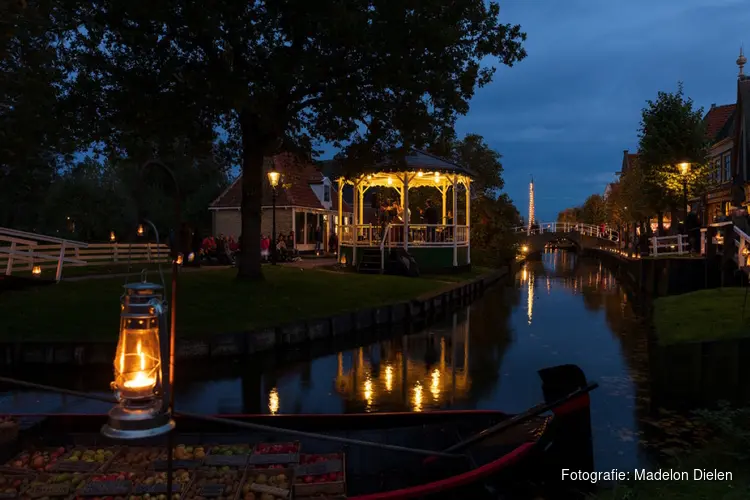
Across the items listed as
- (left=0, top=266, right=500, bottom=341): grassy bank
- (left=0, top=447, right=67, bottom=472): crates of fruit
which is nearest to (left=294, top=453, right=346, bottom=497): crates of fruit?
(left=0, top=447, right=67, bottom=472): crates of fruit

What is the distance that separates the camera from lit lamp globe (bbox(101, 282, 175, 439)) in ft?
11.0

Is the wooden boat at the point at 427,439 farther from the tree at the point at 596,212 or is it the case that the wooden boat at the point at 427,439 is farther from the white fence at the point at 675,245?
the tree at the point at 596,212

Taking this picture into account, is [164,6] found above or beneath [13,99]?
above

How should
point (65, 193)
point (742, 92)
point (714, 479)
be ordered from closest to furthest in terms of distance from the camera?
point (714, 479) < point (742, 92) < point (65, 193)

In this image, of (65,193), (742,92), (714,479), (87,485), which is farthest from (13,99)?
(742,92)

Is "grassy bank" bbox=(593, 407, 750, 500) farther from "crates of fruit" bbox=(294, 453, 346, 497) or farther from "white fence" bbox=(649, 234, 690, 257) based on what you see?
"white fence" bbox=(649, 234, 690, 257)

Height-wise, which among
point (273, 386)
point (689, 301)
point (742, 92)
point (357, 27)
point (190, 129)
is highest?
point (742, 92)

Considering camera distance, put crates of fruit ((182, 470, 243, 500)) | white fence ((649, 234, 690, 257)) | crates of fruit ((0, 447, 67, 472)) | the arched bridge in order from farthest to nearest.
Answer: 1. the arched bridge
2. white fence ((649, 234, 690, 257))
3. crates of fruit ((0, 447, 67, 472))
4. crates of fruit ((182, 470, 243, 500))

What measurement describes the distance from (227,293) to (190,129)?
5.17 metres

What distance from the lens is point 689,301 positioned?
18.3m

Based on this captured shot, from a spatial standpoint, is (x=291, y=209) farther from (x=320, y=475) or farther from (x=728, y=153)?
(x=320, y=475)

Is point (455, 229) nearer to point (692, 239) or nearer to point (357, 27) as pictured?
point (692, 239)

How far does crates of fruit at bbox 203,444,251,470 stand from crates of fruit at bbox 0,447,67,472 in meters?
1.52

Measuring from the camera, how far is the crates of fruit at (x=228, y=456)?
19.9ft
